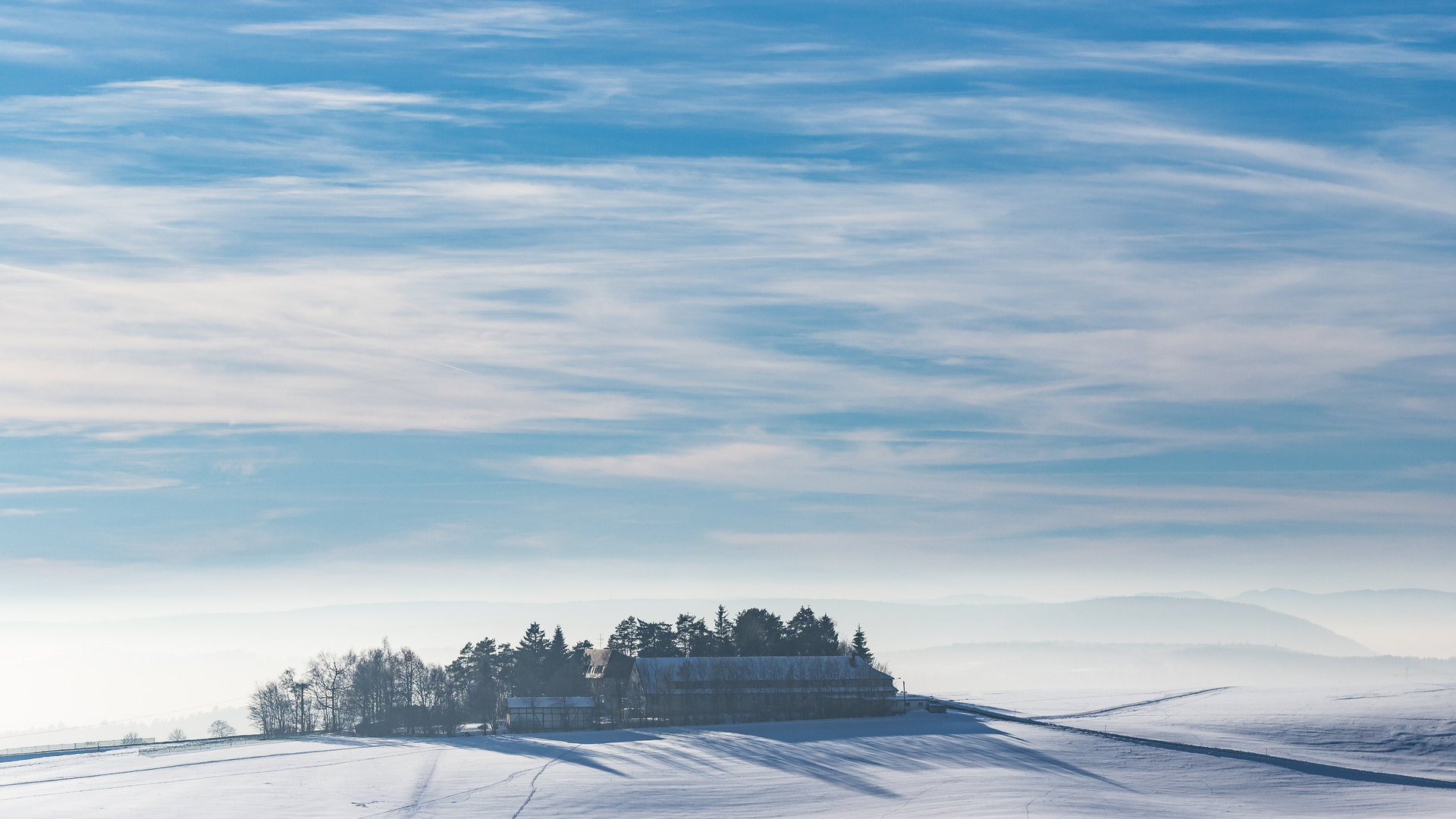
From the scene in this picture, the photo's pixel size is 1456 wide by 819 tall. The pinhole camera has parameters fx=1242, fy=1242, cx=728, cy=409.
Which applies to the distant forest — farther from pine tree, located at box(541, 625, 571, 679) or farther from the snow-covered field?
the snow-covered field

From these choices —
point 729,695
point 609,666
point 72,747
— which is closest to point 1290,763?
point 729,695

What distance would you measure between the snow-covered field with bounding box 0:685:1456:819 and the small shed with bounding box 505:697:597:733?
23.2 meters

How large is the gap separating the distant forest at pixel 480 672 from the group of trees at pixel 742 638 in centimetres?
14

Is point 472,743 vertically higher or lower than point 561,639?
lower

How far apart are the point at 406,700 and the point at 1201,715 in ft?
315

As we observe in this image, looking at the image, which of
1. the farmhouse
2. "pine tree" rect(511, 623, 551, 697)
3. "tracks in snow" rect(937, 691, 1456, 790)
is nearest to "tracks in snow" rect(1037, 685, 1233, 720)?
"tracks in snow" rect(937, 691, 1456, 790)

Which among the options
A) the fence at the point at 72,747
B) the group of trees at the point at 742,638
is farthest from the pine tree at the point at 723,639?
the fence at the point at 72,747

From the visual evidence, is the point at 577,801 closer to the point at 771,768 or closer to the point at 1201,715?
the point at 771,768

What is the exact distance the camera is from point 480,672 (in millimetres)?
167875

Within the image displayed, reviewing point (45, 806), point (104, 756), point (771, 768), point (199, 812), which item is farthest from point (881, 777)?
point (104, 756)

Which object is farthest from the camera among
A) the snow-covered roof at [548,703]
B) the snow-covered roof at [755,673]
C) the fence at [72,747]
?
the snow-covered roof at [755,673]

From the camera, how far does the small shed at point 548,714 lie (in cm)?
13738

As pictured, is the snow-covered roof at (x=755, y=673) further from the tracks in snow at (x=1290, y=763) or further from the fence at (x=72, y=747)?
the fence at (x=72, y=747)

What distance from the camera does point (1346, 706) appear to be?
110750mm
